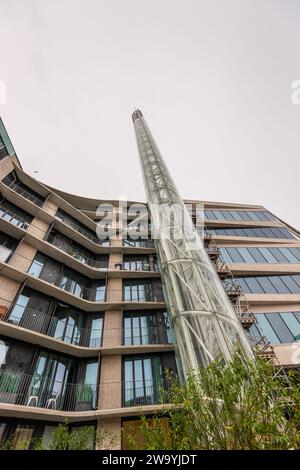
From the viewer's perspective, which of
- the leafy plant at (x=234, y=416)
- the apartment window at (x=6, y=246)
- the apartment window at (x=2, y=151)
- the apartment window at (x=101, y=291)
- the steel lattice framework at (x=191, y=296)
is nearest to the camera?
the leafy plant at (x=234, y=416)

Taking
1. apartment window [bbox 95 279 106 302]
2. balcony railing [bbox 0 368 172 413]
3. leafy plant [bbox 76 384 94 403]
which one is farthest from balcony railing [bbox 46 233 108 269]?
leafy plant [bbox 76 384 94 403]

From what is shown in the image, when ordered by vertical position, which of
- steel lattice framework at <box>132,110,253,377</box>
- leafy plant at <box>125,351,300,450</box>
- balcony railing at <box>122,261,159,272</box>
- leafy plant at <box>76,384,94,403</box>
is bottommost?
leafy plant at <box>125,351,300,450</box>

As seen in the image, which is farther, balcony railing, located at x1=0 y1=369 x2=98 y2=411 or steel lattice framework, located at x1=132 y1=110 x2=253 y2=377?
balcony railing, located at x1=0 y1=369 x2=98 y2=411

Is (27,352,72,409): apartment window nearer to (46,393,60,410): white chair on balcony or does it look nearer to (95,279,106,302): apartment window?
(46,393,60,410): white chair on balcony

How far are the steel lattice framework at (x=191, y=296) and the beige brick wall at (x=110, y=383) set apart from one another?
12.5ft

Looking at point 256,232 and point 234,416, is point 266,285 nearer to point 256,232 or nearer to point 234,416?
point 256,232

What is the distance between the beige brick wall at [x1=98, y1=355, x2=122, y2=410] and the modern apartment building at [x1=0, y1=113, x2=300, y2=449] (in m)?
0.05

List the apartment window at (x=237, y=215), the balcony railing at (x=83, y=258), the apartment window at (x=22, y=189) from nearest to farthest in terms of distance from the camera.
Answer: the balcony railing at (x=83, y=258)
the apartment window at (x=22, y=189)
the apartment window at (x=237, y=215)

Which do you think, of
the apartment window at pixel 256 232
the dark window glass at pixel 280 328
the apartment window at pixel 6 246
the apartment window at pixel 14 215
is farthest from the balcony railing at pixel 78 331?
the apartment window at pixel 256 232

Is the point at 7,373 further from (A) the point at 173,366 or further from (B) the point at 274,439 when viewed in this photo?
(B) the point at 274,439

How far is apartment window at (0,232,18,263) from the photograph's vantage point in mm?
13516

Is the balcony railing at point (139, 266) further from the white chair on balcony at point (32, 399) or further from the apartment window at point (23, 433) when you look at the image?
the apartment window at point (23, 433)

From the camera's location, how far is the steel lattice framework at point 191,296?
9477mm

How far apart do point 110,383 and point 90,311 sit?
14.8ft
